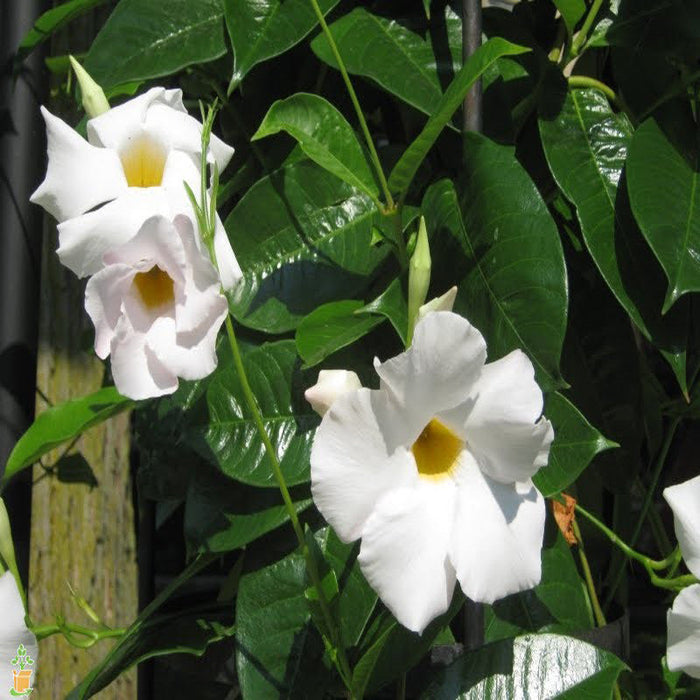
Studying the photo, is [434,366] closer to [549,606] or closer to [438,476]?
[438,476]

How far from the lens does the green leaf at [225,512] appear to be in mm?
761

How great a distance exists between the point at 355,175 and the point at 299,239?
0.26 ft

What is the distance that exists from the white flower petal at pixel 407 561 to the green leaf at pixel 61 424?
308 millimetres

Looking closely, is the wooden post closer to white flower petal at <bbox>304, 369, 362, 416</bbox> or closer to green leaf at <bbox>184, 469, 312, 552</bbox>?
green leaf at <bbox>184, 469, 312, 552</bbox>

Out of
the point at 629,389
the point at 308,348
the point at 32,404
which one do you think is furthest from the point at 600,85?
the point at 32,404

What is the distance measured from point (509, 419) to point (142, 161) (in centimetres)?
30

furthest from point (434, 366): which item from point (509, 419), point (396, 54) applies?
point (396, 54)

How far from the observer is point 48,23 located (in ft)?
2.99

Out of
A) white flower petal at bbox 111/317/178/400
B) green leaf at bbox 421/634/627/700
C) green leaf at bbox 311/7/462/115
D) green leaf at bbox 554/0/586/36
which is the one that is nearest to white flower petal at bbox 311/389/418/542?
white flower petal at bbox 111/317/178/400

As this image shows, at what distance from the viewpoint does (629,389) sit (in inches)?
34.7

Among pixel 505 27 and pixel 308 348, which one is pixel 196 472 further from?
pixel 505 27

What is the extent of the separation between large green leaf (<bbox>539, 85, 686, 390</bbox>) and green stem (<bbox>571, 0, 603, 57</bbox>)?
36 mm

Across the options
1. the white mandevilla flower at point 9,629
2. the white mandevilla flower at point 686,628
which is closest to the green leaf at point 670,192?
the white mandevilla flower at point 686,628

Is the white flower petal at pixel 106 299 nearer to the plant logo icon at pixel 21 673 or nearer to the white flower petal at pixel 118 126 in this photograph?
the white flower petal at pixel 118 126
